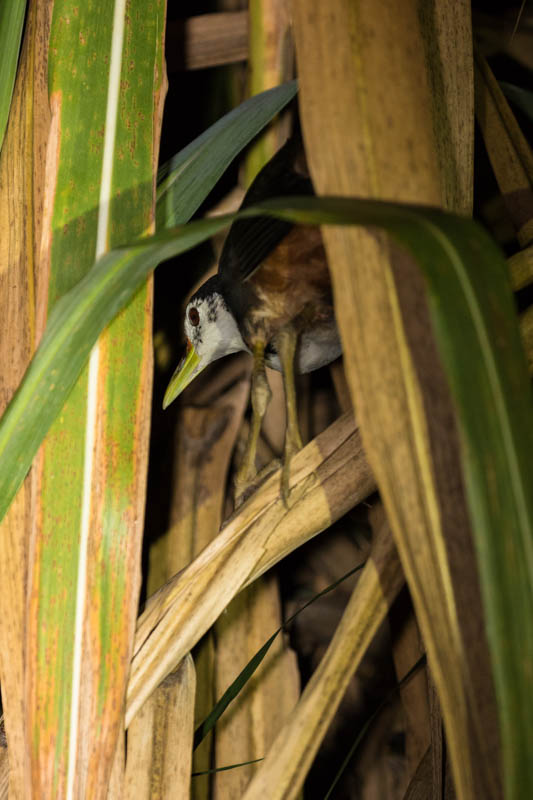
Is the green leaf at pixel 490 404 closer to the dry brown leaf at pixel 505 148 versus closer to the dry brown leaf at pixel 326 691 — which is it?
the dry brown leaf at pixel 326 691

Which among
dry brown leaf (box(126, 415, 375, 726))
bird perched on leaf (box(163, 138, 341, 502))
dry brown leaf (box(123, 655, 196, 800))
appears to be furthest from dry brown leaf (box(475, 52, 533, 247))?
dry brown leaf (box(123, 655, 196, 800))

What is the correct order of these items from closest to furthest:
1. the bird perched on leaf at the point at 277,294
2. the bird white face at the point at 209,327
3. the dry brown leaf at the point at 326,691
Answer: the dry brown leaf at the point at 326,691 → the bird perched on leaf at the point at 277,294 → the bird white face at the point at 209,327

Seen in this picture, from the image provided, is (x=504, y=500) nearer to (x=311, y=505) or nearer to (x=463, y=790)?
(x=463, y=790)

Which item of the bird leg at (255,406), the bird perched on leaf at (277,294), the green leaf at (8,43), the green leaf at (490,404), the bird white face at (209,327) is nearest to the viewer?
the green leaf at (490,404)

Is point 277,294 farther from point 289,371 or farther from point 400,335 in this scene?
point 400,335

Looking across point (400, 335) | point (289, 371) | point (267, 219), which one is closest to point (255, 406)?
point (289, 371)

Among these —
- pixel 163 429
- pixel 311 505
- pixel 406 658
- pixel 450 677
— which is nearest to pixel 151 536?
pixel 163 429

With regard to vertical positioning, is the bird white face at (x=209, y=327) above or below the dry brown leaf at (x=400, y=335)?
above

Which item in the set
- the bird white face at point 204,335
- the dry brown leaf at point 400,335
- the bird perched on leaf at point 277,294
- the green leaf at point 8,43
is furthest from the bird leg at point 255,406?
the dry brown leaf at point 400,335

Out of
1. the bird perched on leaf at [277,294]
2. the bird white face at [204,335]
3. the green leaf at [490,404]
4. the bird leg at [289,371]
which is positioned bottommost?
the green leaf at [490,404]
